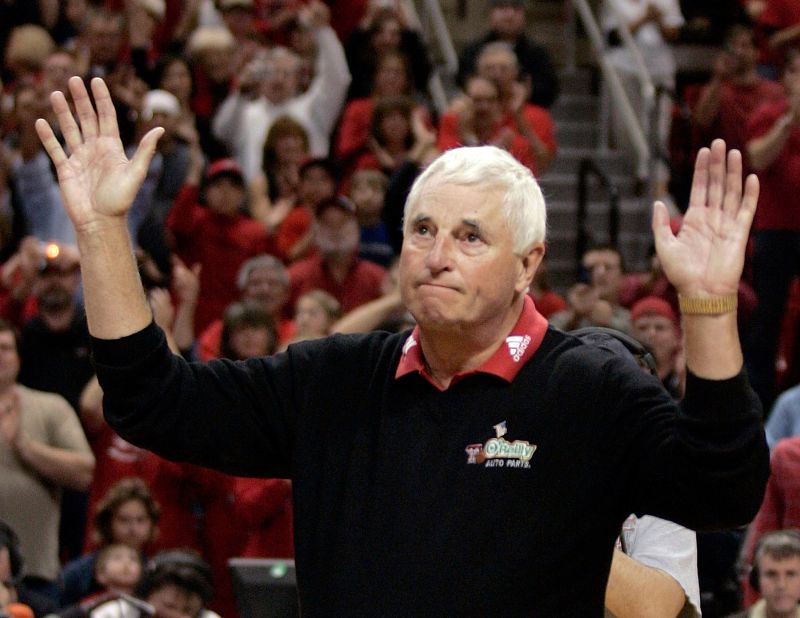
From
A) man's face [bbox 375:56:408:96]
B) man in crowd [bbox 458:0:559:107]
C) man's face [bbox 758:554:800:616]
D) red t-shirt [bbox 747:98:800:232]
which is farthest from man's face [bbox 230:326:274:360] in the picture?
man in crowd [bbox 458:0:559:107]

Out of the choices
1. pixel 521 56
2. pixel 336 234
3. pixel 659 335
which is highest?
pixel 521 56

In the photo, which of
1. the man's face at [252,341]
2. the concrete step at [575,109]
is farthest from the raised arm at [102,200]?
the concrete step at [575,109]

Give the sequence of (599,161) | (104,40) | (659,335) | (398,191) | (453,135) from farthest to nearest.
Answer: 1. (599,161)
2. (104,40)
3. (453,135)
4. (398,191)
5. (659,335)

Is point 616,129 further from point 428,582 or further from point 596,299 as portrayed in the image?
point 428,582

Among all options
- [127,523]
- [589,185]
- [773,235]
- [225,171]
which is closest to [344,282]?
[225,171]

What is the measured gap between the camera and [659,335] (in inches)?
317

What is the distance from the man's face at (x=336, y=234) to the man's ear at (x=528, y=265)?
5850mm

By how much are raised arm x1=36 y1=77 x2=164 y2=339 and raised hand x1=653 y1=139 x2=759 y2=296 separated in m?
0.87

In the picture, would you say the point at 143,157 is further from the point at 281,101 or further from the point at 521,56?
the point at 521,56

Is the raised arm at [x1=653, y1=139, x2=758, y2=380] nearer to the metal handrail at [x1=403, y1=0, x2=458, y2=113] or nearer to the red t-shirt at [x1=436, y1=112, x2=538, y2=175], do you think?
the red t-shirt at [x1=436, y1=112, x2=538, y2=175]

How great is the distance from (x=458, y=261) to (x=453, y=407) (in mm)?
248

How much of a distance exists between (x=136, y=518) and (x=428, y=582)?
13.6ft

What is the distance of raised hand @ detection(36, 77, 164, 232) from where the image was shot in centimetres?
294

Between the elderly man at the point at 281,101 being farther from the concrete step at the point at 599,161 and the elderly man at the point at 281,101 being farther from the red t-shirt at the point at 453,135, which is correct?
the concrete step at the point at 599,161
